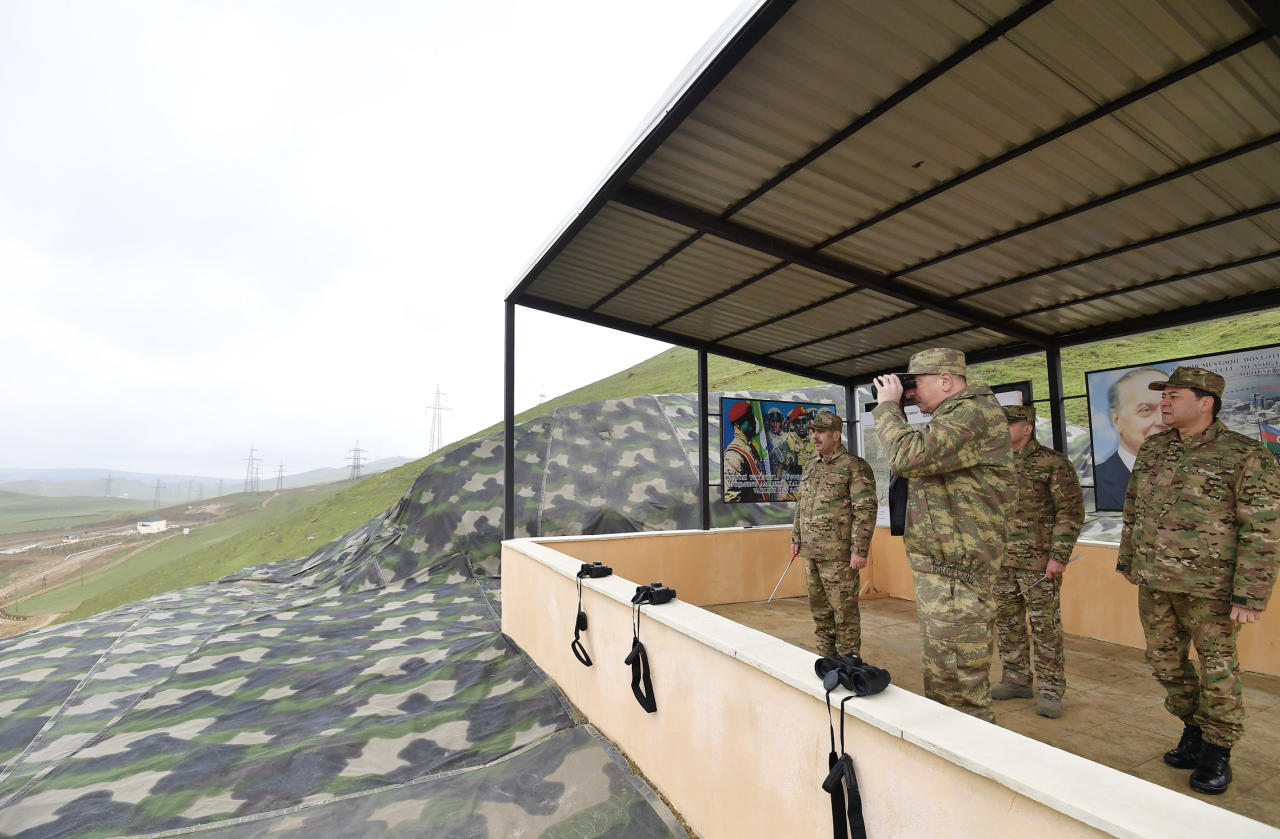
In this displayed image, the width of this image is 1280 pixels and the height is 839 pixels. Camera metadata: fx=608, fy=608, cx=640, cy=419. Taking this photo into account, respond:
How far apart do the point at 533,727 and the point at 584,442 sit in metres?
7.29

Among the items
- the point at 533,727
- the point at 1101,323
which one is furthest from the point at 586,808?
the point at 1101,323

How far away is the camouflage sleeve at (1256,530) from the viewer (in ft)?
7.84

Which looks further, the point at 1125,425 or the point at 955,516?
the point at 1125,425

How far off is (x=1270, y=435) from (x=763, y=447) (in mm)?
4000

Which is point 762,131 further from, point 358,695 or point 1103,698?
point 358,695

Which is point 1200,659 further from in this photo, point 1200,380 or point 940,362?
point 940,362

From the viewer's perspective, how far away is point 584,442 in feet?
35.3

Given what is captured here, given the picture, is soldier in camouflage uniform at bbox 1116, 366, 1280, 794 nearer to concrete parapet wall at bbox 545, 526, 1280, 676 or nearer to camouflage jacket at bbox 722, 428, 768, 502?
concrete parapet wall at bbox 545, 526, 1280, 676

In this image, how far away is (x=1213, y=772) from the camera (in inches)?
100

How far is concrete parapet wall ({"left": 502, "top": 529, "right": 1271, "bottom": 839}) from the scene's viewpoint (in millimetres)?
1142

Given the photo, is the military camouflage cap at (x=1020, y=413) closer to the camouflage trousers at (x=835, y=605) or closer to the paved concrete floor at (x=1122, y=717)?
the camouflage trousers at (x=835, y=605)

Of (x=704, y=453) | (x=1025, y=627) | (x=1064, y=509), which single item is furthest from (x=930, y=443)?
(x=704, y=453)

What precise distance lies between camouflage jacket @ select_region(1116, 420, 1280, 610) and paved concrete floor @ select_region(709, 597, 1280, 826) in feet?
2.87

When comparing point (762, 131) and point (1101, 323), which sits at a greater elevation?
point (762, 131)
